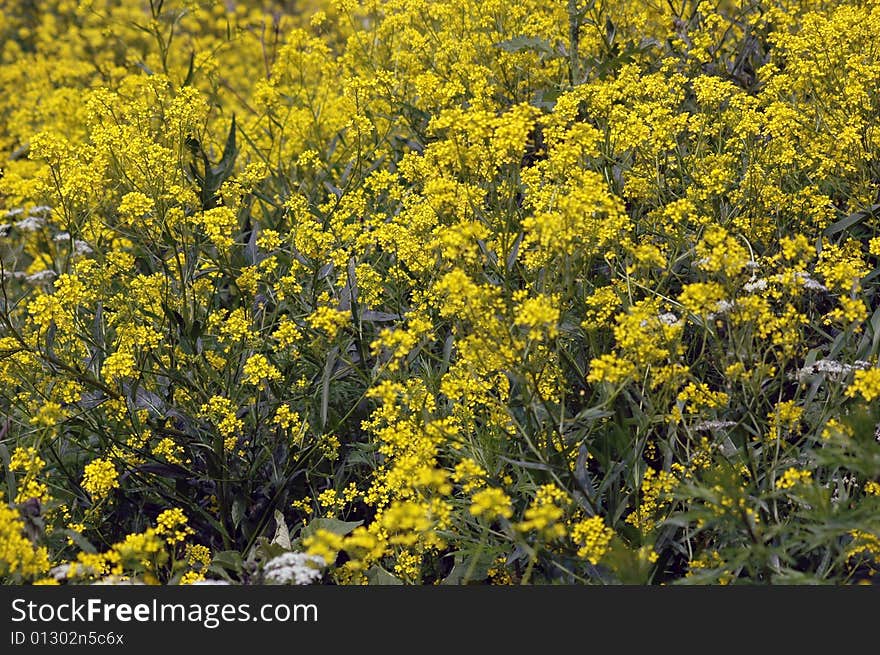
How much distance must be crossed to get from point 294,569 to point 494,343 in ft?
3.38

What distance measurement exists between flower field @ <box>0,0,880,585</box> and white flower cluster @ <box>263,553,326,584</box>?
22 millimetres

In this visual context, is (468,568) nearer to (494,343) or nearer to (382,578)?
(382,578)

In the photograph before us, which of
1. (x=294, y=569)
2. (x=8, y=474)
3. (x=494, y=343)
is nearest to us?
(x=294, y=569)

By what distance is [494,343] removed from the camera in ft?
11.3

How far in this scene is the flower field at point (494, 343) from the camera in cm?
343

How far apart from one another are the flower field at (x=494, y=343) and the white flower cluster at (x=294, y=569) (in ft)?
0.07

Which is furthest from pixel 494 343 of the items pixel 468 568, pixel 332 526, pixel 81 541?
pixel 81 541

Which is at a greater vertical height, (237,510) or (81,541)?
(81,541)

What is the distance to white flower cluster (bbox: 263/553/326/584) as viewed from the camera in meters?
3.01

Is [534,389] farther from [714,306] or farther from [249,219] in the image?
[249,219]

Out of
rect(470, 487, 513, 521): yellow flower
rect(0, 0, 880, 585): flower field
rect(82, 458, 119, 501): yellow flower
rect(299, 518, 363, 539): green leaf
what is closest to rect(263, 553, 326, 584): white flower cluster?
rect(0, 0, 880, 585): flower field

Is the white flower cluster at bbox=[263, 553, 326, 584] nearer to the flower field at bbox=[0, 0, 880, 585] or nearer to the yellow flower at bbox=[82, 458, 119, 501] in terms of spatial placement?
the flower field at bbox=[0, 0, 880, 585]

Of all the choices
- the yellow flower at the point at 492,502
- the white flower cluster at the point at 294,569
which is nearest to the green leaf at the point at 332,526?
the white flower cluster at the point at 294,569

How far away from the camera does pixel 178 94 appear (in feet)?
15.5
